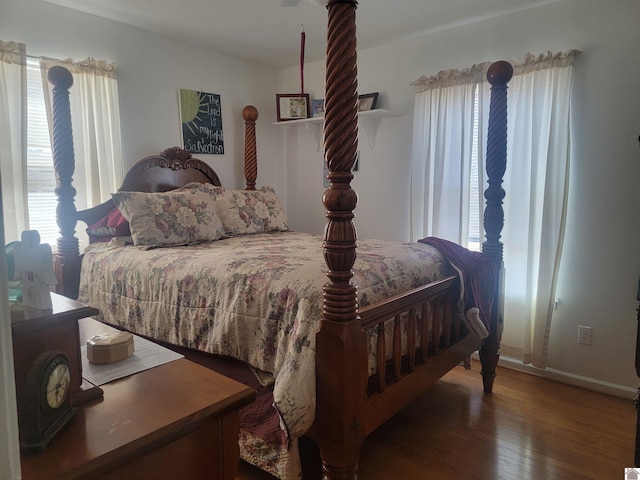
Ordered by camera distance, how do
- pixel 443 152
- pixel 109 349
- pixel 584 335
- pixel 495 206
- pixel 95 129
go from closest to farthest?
pixel 109 349, pixel 495 206, pixel 584 335, pixel 95 129, pixel 443 152

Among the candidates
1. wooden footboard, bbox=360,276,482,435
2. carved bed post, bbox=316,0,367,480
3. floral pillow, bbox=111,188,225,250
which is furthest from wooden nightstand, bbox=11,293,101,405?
floral pillow, bbox=111,188,225,250

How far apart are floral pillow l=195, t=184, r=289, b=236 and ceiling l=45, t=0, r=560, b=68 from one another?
114 cm

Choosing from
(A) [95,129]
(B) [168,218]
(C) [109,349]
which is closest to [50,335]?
(C) [109,349]

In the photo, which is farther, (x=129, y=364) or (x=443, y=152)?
(x=443, y=152)

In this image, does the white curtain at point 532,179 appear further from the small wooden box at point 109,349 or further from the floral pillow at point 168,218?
the small wooden box at point 109,349

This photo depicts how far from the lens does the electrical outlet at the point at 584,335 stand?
2689 millimetres

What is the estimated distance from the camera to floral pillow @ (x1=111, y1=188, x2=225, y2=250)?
99.4 inches

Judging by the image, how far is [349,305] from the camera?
57.8 inches

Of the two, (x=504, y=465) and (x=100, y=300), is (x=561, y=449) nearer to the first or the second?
(x=504, y=465)

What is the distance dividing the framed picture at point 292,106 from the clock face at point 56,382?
133 inches

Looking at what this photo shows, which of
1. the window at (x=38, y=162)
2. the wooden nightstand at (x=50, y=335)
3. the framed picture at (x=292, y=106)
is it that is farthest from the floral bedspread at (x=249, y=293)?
the framed picture at (x=292, y=106)

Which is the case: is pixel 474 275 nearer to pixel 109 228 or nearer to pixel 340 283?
pixel 340 283

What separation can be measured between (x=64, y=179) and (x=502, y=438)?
9.00 ft

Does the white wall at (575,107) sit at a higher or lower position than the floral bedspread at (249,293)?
higher
